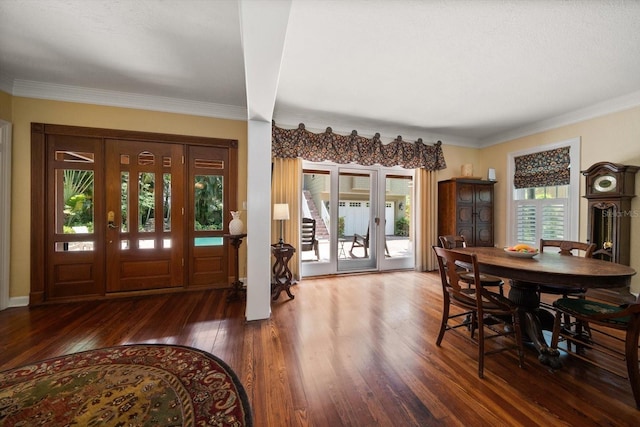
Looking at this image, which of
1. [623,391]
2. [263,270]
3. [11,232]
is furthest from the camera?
[11,232]

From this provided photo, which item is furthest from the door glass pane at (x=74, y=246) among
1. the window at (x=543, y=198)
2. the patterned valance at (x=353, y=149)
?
the window at (x=543, y=198)

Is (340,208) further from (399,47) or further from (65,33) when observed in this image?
(65,33)

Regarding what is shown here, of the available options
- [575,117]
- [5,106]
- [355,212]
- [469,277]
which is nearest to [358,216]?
[355,212]

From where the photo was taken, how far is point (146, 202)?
11.0 feet

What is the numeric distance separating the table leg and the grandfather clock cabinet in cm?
186

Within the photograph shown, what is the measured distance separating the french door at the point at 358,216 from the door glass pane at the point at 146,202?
2.20 metres

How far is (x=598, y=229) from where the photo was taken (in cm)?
330

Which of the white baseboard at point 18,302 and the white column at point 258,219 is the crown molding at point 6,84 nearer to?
the white baseboard at point 18,302

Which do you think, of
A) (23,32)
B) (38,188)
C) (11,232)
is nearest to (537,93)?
(23,32)

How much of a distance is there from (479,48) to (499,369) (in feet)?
8.94

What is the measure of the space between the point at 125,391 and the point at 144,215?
2435mm

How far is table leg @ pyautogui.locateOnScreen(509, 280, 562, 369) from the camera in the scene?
1961 mm

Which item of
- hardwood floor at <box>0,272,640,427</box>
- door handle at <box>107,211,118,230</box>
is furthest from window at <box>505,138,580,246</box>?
door handle at <box>107,211,118,230</box>

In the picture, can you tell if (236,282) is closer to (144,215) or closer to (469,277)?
(144,215)
